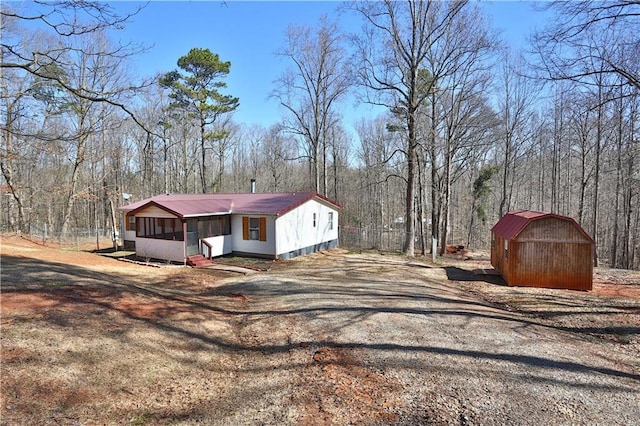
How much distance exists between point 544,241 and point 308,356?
10.6 meters

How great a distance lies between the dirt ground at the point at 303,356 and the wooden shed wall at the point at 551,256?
2.04m

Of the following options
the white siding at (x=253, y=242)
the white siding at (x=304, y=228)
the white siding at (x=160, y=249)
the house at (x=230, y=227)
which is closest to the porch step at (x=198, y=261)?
the house at (x=230, y=227)

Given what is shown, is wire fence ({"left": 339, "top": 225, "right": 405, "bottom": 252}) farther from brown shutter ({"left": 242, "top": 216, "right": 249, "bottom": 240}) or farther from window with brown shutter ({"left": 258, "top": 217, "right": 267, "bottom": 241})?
brown shutter ({"left": 242, "top": 216, "right": 249, "bottom": 240})

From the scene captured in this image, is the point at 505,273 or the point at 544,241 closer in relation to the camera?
the point at 544,241

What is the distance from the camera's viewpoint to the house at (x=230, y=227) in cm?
1694

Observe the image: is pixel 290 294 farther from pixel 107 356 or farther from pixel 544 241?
pixel 544 241

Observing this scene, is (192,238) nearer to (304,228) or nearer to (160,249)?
(160,249)

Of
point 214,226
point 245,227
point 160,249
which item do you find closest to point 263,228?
point 245,227

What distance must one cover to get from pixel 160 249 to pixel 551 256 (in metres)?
17.0

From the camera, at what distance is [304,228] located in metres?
19.5

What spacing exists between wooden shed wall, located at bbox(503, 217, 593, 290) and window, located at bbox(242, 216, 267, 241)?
1113 cm

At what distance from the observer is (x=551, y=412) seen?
436 cm

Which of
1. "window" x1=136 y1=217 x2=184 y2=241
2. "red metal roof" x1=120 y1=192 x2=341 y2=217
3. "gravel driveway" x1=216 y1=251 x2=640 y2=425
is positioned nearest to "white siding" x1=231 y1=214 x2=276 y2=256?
"red metal roof" x1=120 y1=192 x2=341 y2=217

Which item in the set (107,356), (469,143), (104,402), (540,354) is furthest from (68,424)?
(469,143)
